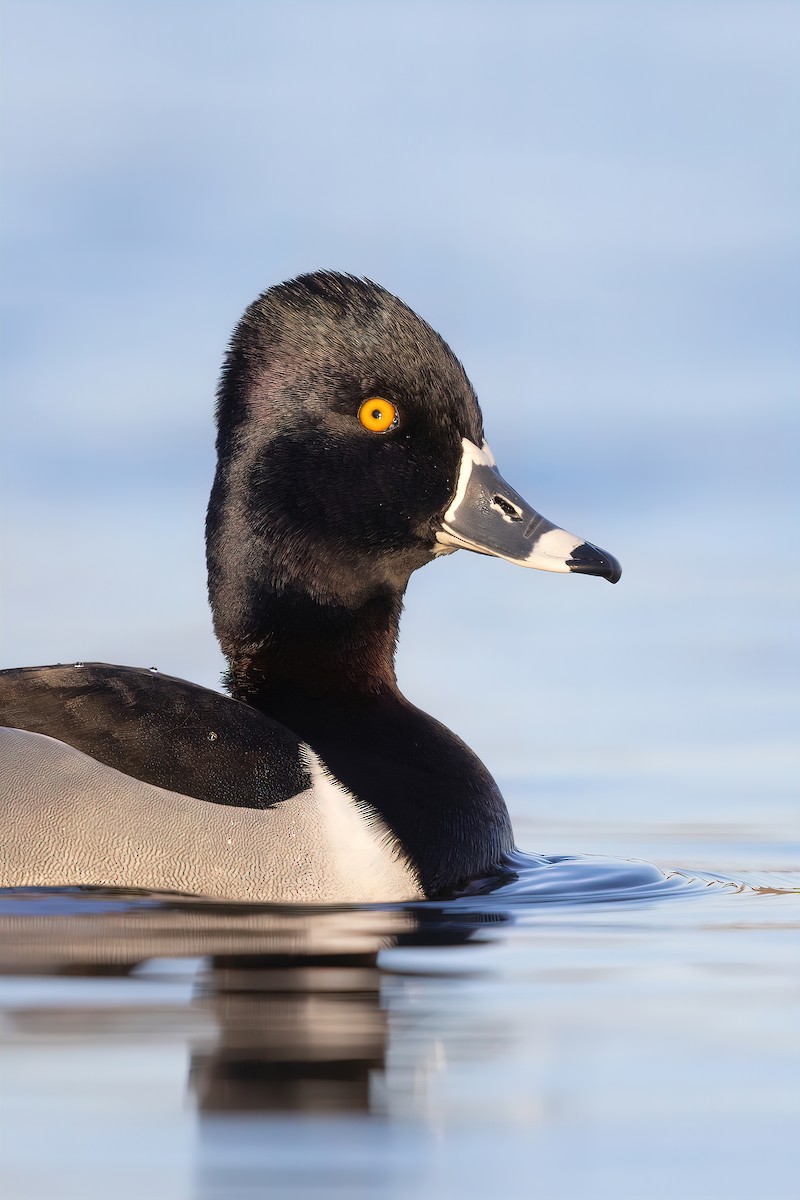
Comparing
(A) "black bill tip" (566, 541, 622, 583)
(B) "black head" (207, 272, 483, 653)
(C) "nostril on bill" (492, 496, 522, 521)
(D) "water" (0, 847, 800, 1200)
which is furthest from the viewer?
(C) "nostril on bill" (492, 496, 522, 521)

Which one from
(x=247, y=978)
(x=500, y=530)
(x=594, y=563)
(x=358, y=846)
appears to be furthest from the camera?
(x=500, y=530)

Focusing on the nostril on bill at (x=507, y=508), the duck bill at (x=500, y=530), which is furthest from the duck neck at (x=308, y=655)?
the nostril on bill at (x=507, y=508)

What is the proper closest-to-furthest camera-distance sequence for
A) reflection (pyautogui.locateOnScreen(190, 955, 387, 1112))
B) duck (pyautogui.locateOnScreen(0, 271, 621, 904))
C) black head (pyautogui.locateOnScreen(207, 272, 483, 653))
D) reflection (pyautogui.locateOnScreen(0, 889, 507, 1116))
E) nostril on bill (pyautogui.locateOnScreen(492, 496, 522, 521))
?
reflection (pyautogui.locateOnScreen(190, 955, 387, 1112)) < reflection (pyautogui.locateOnScreen(0, 889, 507, 1116)) < duck (pyautogui.locateOnScreen(0, 271, 621, 904)) < black head (pyautogui.locateOnScreen(207, 272, 483, 653)) < nostril on bill (pyautogui.locateOnScreen(492, 496, 522, 521))

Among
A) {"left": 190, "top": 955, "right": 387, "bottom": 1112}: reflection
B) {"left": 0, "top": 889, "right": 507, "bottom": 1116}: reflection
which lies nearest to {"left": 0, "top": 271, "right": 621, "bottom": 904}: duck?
{"left": 0, "top": 889, "right": 507, "bottom": 1116}: reflection

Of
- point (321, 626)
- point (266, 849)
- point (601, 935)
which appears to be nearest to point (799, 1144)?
point (601, 935)

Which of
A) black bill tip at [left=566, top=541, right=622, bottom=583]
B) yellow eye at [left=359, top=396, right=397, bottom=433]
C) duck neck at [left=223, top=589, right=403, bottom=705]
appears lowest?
duck neck at [left=223, top=589, right=403, bottom=705]

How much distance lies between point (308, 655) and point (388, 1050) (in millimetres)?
2753

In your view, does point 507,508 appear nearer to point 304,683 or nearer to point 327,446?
point 327,446

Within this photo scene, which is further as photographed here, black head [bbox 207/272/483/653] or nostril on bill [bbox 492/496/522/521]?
nostril on bill [bbox 492/496/522/521]

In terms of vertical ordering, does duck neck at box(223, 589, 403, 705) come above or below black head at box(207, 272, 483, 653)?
below

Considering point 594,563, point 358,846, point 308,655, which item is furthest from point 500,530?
point 358,846

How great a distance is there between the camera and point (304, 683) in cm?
661

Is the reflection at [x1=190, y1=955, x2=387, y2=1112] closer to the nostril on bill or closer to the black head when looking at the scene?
the black head

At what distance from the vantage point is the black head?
259 inches
